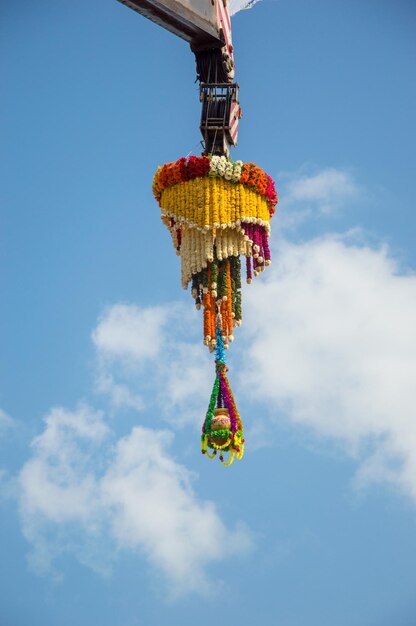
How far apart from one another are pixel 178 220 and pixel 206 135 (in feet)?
7.50

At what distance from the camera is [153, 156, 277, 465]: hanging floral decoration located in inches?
1150

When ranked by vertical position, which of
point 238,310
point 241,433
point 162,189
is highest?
point 162,189

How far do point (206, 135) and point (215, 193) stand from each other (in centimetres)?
204

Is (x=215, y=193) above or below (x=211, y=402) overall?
above

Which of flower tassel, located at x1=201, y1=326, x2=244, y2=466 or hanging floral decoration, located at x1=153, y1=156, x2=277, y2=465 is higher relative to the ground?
hanging floral decoration, located at x1=153, y1=156, x2=277, y2=465

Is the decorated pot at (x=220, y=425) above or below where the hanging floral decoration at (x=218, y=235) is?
below

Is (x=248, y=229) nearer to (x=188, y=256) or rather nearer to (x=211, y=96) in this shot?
(x=188, y=256)

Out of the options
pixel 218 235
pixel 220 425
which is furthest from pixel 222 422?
pixel 218 235

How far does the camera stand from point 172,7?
2930cm

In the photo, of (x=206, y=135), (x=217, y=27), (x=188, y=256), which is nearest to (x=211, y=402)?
(x=188, y=256)

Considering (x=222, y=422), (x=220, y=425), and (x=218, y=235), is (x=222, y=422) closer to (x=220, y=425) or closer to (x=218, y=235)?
(x=220, y=425)

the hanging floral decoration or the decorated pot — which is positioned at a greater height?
the hanging floral decoration

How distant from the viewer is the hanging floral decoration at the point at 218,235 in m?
29.2

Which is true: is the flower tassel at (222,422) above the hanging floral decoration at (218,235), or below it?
below
